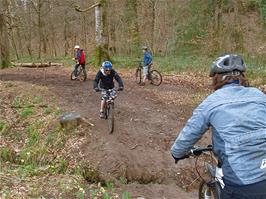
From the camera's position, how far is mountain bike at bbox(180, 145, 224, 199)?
363cm

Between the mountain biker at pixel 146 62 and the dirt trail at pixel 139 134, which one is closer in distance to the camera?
the dirt trail at pixel 139 134

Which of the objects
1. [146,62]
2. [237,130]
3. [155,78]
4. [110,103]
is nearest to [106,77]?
[110,103]

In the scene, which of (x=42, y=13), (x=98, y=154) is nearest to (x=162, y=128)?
(x=98, y=154)

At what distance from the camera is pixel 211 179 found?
4.38 meters

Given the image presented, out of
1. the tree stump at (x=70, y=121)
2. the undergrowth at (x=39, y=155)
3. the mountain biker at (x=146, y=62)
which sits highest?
the mountain biker at (x=146, y=62)

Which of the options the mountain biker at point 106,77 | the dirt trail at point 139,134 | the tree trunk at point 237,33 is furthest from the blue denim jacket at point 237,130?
the tree trunk at point 237,33

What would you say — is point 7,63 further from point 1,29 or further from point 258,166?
point 258,166

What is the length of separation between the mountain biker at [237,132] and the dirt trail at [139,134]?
5.34 metres

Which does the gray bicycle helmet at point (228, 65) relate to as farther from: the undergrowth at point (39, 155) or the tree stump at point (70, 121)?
the tree stump at point (70, 121)

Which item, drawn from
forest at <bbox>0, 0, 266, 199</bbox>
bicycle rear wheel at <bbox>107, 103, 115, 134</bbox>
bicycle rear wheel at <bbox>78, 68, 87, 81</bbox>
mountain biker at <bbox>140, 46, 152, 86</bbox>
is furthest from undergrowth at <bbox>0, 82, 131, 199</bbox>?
mountain biker at <bbox>140, 46, 152, 86</bbox>

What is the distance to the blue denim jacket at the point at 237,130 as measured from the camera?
3.34 meters

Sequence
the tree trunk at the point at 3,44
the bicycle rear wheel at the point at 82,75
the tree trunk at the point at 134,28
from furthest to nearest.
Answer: the tree trunk at the point at 134,28, the tree trunk at the point at 3,44, the bicycle rear wheel at the point at 82,75

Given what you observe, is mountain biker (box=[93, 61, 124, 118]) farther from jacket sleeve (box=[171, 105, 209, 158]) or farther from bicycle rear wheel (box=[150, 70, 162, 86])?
jacket sleeve (box=[171, 105, 209, 158])

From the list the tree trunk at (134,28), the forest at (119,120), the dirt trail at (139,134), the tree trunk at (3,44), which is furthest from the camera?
the tree trunk at (134,28)
